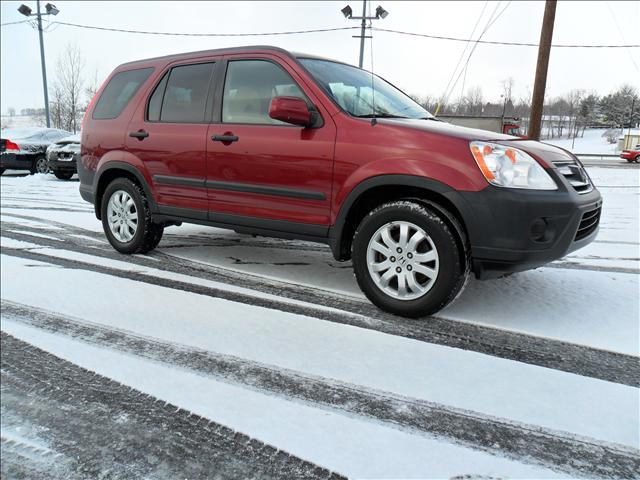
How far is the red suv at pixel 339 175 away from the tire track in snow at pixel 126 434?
1643 millimetres

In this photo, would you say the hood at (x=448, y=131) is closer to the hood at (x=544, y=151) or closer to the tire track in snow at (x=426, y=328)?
the hood at (x=544, y=151)

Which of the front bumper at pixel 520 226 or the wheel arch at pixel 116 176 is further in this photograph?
the wheel arch at pixel 116 176

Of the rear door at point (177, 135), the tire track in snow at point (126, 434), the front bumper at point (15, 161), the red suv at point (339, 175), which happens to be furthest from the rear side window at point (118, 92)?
the front bumper at point (15, 161)

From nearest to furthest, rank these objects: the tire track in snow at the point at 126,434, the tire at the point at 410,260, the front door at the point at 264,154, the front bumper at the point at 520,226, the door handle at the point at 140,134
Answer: the tire track in snow at the point at 126,434 → the front bumper at the point at 520,226 → the tire at the point at 410,260 → the front door at the point at 264,154 → the door handle at the point at 140,134

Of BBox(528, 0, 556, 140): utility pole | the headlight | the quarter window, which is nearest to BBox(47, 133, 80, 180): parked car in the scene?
the quarter window

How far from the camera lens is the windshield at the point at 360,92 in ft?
12.0

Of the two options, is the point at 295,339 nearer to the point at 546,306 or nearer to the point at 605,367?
the point at 605,367

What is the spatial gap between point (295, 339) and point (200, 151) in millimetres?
2085

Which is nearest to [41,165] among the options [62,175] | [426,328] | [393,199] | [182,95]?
[62,175]

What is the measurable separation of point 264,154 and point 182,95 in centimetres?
129

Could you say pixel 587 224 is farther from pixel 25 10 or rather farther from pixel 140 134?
pixel 25 10

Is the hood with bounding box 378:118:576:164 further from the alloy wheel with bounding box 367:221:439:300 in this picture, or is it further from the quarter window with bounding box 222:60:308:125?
the quarter window with bounding box 222:60:308:125

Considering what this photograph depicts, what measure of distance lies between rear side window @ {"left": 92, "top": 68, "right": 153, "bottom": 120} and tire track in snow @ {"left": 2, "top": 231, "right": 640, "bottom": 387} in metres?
1.68

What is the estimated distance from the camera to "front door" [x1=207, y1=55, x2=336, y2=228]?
351 centimetres
